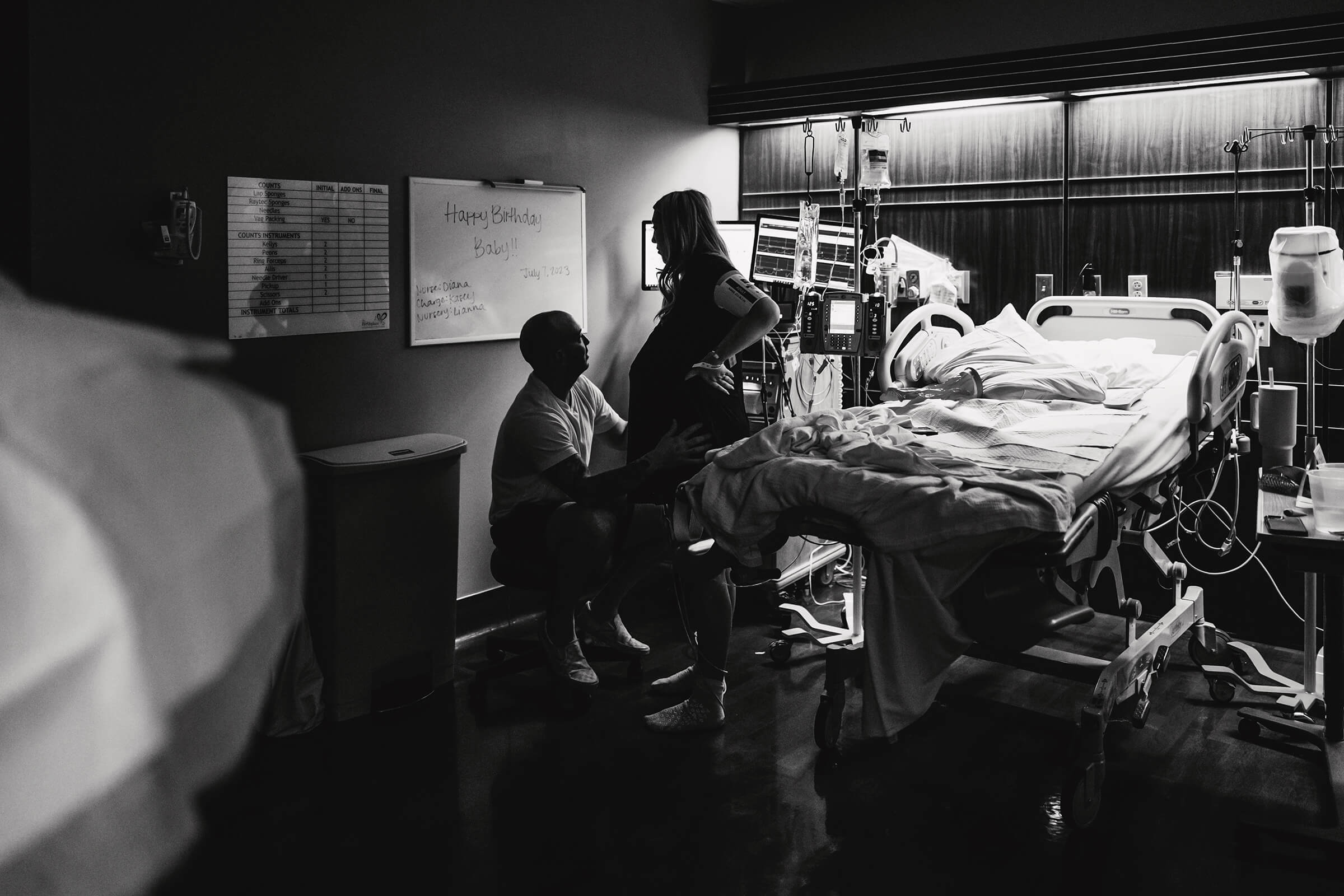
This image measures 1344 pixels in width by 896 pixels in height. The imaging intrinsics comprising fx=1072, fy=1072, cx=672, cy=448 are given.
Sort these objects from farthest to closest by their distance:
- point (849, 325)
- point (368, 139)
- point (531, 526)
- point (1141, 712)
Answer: point (849, 325) → point (368, 139) → point (531, 526) → point (1141, 712)

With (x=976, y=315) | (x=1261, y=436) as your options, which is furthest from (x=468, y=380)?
(x=1261, y=436)

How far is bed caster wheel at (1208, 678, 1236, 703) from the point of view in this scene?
331cm

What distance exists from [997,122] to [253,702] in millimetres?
3711

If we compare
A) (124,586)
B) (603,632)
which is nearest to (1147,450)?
(603,632)

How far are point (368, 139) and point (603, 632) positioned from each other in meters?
1.86

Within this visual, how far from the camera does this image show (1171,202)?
4.21 meters

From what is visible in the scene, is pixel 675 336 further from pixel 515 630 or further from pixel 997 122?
pixel 997 122

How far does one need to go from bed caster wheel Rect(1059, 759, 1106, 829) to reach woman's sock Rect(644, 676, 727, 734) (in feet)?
3.26

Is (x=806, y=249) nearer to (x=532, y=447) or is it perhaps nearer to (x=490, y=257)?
(x=490, y=257)

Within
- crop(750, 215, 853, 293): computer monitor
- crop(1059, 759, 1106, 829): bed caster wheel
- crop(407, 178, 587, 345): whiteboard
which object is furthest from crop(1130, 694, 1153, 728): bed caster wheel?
crop(407, 178, 587, 345): whiteboard

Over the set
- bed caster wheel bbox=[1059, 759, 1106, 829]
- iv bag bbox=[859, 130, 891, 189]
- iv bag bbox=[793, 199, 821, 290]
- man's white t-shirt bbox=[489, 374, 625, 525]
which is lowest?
bed caster wheel bbox=[1059, 759, 1106, 829]

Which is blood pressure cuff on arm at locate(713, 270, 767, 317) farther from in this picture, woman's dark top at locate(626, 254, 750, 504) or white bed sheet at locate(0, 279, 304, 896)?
white bed sheet at locate(0, 279, 304, 896)

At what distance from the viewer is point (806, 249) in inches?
176

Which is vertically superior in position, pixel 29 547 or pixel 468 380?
pixel 468 380
